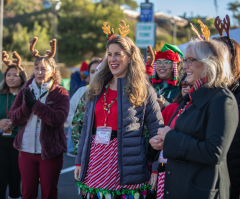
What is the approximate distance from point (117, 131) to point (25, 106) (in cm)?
131

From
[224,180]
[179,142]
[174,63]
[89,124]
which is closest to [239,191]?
[224,180]

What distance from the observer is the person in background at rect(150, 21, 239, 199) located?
186 centimetres

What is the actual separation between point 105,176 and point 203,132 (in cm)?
110

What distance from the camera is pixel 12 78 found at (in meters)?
4.39

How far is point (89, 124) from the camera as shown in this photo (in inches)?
109

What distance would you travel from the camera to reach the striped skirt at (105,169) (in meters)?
2.67

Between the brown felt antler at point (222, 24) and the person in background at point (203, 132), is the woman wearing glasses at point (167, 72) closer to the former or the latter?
the brown felt antler at point (222, 24)

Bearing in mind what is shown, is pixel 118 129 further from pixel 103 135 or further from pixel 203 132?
pixel 203 132

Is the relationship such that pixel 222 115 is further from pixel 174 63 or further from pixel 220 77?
pixel 174 63

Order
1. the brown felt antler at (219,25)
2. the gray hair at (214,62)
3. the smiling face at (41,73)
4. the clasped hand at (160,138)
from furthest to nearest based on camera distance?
the smiling face at (41,73) → the brown felt antler at (219,25) → the clasped hand at (160,138) → the gray hair at (214,62)

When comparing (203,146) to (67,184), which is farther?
(67,184)

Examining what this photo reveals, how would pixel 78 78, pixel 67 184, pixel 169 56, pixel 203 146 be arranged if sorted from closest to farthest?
pixel 203 146 → pixel 169 56 → pixel 67 184 → pixel 78 78

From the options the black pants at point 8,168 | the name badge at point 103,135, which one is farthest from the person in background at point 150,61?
the black pants at point 8,168

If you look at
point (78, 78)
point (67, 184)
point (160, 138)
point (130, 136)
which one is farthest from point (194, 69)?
point (78, 78)
